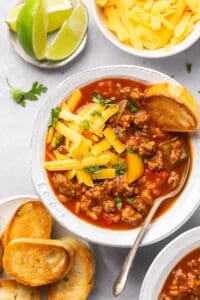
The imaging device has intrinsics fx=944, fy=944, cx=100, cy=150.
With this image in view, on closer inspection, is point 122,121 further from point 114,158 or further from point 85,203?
point 85,203

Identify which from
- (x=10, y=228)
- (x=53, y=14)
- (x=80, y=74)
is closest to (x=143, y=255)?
(x=10, y=228)

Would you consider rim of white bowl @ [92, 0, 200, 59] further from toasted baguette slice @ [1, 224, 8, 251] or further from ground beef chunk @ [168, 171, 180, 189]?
toasted baguette slice @ [1, 224, 8, 251]

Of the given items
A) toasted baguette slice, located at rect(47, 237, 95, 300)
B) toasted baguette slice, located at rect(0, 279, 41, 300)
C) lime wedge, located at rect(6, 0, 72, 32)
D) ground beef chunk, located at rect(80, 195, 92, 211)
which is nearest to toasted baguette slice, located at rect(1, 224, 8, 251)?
toasted baguette slice, located at rect(0, 279, 41, 300)

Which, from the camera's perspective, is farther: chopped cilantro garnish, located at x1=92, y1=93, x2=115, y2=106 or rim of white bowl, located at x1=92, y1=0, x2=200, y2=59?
rim of white bowl, located at x1=92, y1=0, x2=200, y2=59

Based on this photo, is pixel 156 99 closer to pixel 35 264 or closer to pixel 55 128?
pixel 55 128

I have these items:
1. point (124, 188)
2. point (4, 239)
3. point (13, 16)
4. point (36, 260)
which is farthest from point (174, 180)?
point (13, 16)

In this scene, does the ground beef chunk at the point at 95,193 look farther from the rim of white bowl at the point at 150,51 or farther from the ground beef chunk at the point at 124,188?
the rim of white bowl at the point at 150,51
